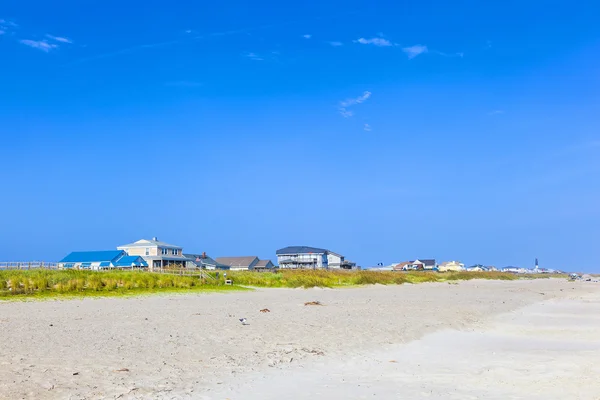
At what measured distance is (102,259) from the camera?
70.4 m

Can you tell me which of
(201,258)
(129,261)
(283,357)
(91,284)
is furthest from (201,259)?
(283,357)

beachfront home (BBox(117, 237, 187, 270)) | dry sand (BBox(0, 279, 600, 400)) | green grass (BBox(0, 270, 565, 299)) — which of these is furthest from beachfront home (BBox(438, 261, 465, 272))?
dry sand (BBox(0, 279, 600, 400))

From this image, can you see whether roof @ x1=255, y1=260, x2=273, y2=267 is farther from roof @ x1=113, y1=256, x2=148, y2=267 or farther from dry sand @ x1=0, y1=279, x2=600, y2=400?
dry sand @ x1=0, y1=279, x2=600, y2=400

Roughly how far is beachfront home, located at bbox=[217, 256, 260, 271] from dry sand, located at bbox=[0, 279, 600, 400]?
283 ft

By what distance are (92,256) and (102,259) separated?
1806mm

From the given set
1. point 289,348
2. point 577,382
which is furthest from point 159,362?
point 577,382

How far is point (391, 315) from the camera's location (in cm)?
1869

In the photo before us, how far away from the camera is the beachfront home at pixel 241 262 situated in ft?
339

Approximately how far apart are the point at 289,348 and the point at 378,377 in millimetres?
2829

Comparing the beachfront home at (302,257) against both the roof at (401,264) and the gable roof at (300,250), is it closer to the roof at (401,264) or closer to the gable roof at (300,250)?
the gable roof at (300,250)

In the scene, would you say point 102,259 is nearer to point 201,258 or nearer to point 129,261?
point 129,261

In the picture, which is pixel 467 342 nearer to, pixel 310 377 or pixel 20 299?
pixel 310 377

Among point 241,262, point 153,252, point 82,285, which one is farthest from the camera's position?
point 241,262

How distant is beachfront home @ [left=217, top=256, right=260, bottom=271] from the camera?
103 metres
